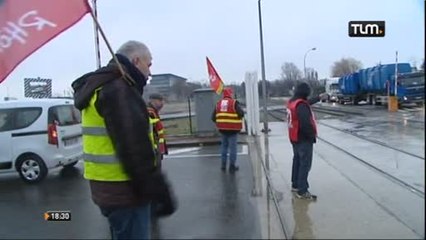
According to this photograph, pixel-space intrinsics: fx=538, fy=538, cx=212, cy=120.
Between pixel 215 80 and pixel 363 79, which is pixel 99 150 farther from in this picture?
pixel 363 79

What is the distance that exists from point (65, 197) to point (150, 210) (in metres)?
6.07

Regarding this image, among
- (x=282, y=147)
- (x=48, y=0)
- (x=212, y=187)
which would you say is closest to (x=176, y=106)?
(x=282, y=147)

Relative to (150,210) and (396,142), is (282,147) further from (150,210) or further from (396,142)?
(150,210)

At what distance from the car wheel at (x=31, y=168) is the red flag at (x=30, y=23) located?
282 inches

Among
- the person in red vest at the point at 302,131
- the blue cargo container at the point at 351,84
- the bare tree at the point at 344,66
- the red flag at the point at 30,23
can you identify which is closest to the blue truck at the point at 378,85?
the blue cargo container at the point at 351,84

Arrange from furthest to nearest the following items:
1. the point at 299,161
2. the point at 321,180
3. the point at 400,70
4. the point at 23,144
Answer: the point at 400,70 < the point at 23,144 < the point at 321,180 < the point at 299,161

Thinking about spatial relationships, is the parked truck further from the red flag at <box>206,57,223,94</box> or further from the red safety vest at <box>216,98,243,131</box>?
the red safety vest at <box>216,98,243,131</box>

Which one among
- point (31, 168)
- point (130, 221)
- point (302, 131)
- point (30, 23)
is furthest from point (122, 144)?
point (31, 168)

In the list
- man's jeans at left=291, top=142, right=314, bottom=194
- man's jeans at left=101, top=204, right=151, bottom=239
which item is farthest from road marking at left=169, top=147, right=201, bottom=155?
man's jeans at left=101, top=204, right=151, bottom=239

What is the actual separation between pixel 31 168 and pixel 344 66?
294 feet

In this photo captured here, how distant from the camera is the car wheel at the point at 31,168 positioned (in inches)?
435

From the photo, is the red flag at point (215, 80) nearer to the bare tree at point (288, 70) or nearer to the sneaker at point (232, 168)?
the sneaker at point (232, 168)

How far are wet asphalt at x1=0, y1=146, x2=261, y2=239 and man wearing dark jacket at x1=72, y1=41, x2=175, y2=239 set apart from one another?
286cm

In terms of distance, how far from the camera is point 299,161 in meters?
8.00
